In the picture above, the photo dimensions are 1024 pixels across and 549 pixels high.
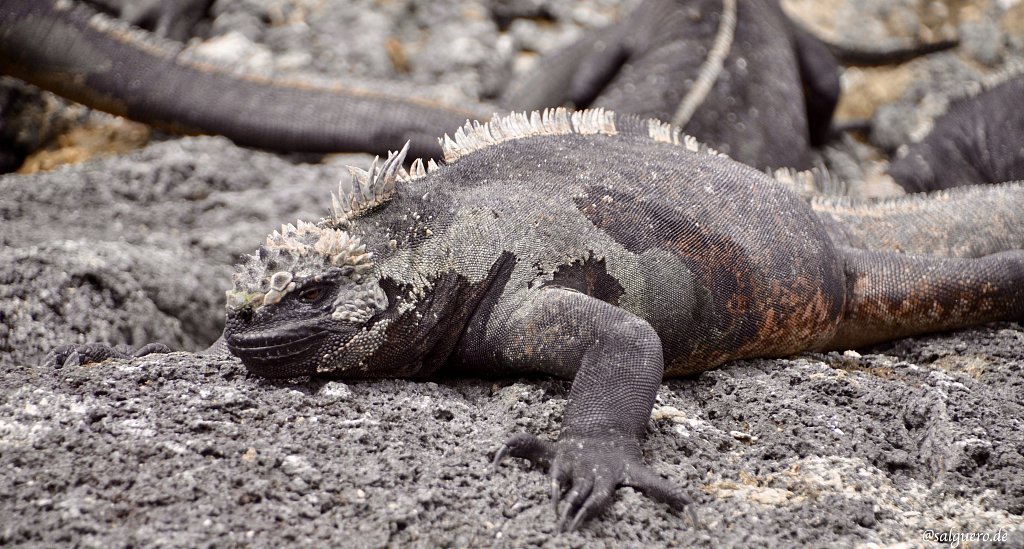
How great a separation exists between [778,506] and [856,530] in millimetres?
194

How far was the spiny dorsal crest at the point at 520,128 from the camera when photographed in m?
3.19

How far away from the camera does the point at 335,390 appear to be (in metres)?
2.76

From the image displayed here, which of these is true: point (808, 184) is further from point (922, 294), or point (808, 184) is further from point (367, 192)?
point (367, 192)

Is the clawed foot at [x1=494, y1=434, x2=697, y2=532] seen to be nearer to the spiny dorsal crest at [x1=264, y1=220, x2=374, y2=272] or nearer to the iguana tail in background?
the spiny dorsal crest at [x1=264, y1=220, x2=374, y2=272]

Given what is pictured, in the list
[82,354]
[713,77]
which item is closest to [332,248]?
[82,354]

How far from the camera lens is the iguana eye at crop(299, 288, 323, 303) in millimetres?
2711

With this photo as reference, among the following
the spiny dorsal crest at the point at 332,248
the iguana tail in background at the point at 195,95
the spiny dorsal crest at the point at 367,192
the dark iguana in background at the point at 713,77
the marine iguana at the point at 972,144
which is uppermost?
the spiny dorsal crest at the point at 367,192

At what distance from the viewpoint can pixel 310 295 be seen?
2723mm

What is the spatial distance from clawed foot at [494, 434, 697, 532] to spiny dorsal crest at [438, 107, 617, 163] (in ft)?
3.52

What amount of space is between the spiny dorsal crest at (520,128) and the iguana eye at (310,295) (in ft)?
2.27

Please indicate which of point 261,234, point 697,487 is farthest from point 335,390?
point 261,234

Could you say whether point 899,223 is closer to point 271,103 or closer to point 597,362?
point 597,362

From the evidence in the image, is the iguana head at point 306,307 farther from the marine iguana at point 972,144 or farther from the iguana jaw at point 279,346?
the marine iguana at point 972,144

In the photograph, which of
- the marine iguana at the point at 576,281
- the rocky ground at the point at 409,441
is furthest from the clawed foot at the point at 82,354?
the rocky ground at the point at 409,441
